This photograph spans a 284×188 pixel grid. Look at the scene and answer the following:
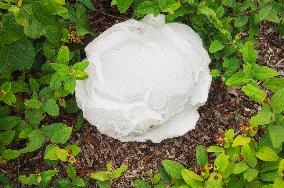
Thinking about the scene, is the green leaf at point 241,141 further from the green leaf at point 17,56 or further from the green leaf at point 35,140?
the green leaf at point 17,56

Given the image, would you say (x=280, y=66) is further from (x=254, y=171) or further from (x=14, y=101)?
(x=14, y=101)

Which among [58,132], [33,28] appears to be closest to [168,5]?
[33,28]

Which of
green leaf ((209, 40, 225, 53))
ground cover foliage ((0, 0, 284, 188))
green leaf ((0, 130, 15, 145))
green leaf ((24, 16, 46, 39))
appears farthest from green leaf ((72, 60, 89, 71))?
green leaf ((209, 40, 225, 53))

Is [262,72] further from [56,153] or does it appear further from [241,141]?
[56,153]

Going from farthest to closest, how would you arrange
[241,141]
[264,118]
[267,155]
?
1. [241,141]
2. [267,155]
3. [264,118]

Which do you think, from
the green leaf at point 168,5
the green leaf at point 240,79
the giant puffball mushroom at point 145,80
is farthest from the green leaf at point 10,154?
the green leaf at point 240,79

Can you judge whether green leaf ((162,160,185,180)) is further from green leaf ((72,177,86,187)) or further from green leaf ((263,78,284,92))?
green leaf ((263,78,284,92))
